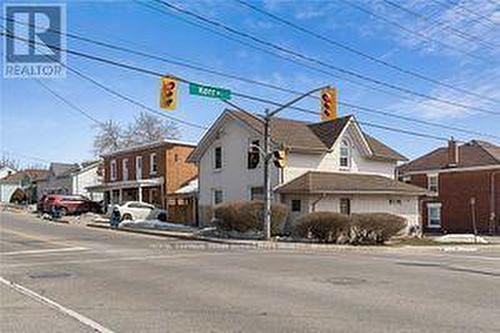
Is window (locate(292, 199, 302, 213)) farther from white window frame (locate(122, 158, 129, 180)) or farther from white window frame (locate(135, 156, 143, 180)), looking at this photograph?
white window frame (locate(122, 158, 129, 180))

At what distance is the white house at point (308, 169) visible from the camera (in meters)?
36.0

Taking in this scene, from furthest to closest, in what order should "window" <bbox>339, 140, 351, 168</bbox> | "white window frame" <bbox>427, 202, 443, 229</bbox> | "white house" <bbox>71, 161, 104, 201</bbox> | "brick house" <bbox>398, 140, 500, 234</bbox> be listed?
"white house" <bbox>71, 161, 104, 201</bbox>
"white window frame" <bbox>427, 202, 443, 229</bbox>
"brick house" <bbox>398, 140, 500, 234</bbox>
"window" <bbox>339, 140, 351, 168</bbox>

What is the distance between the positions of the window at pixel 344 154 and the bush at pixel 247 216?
8.42 metres

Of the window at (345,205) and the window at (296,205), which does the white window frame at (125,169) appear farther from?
the window at (345,205)

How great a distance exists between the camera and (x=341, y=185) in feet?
117

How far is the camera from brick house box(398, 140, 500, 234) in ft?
159

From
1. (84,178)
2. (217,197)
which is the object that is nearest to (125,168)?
(217,197)

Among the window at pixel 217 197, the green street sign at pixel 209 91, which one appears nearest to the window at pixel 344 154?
the window at pixel 217 197

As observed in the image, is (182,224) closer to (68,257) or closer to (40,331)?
(68,257)

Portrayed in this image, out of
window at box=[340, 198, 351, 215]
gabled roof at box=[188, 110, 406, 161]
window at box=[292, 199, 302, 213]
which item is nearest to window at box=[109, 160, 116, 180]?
gabled roof at box=[188, 110, 406, 161]

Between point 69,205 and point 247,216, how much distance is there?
988 inches

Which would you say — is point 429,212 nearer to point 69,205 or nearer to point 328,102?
point 69,205

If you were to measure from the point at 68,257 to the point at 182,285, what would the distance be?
28.2 ft

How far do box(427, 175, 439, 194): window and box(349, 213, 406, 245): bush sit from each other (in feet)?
75.3
